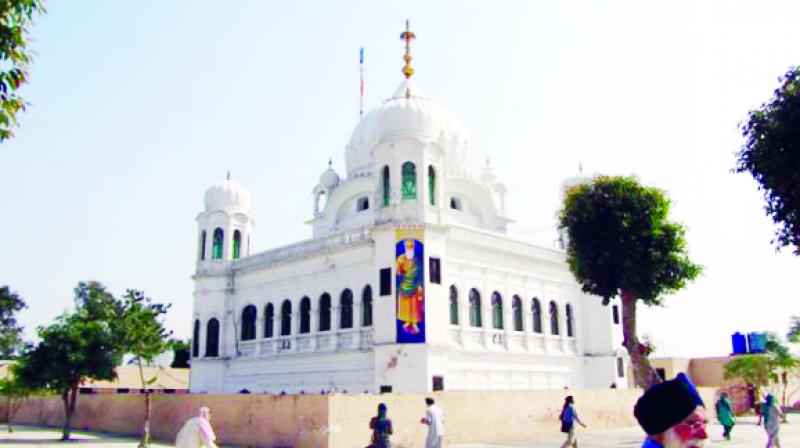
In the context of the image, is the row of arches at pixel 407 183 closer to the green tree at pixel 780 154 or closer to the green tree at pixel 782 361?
the green tree at pixel 780 154

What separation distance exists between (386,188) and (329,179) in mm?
10513

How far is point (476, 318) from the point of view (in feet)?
98.4

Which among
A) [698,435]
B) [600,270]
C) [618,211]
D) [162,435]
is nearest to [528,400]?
[600,270]

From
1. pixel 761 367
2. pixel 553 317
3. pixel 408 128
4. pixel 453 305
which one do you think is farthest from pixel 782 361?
pixel 408 128

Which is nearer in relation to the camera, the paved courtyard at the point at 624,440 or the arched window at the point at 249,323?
the paved courtyard at the point at 624,440

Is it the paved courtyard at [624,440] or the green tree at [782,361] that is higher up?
the green tree at [782,361]

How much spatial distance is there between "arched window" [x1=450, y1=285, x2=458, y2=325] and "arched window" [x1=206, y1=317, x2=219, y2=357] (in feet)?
42.6

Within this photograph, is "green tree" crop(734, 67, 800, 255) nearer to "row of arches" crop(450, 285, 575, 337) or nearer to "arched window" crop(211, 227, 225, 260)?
"row of arches" crop(450, 285, 575, 337)

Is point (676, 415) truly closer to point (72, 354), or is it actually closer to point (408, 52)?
point (72, 354)

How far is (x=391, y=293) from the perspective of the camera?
88.1ft

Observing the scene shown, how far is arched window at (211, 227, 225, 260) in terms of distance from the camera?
36656 millimetres

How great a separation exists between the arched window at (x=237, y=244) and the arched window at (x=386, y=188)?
11385 millimetres

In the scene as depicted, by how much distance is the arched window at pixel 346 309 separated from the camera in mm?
29663

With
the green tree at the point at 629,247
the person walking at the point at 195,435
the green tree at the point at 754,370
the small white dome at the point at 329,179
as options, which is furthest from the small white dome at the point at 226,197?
the person walking at the point at 195,435
